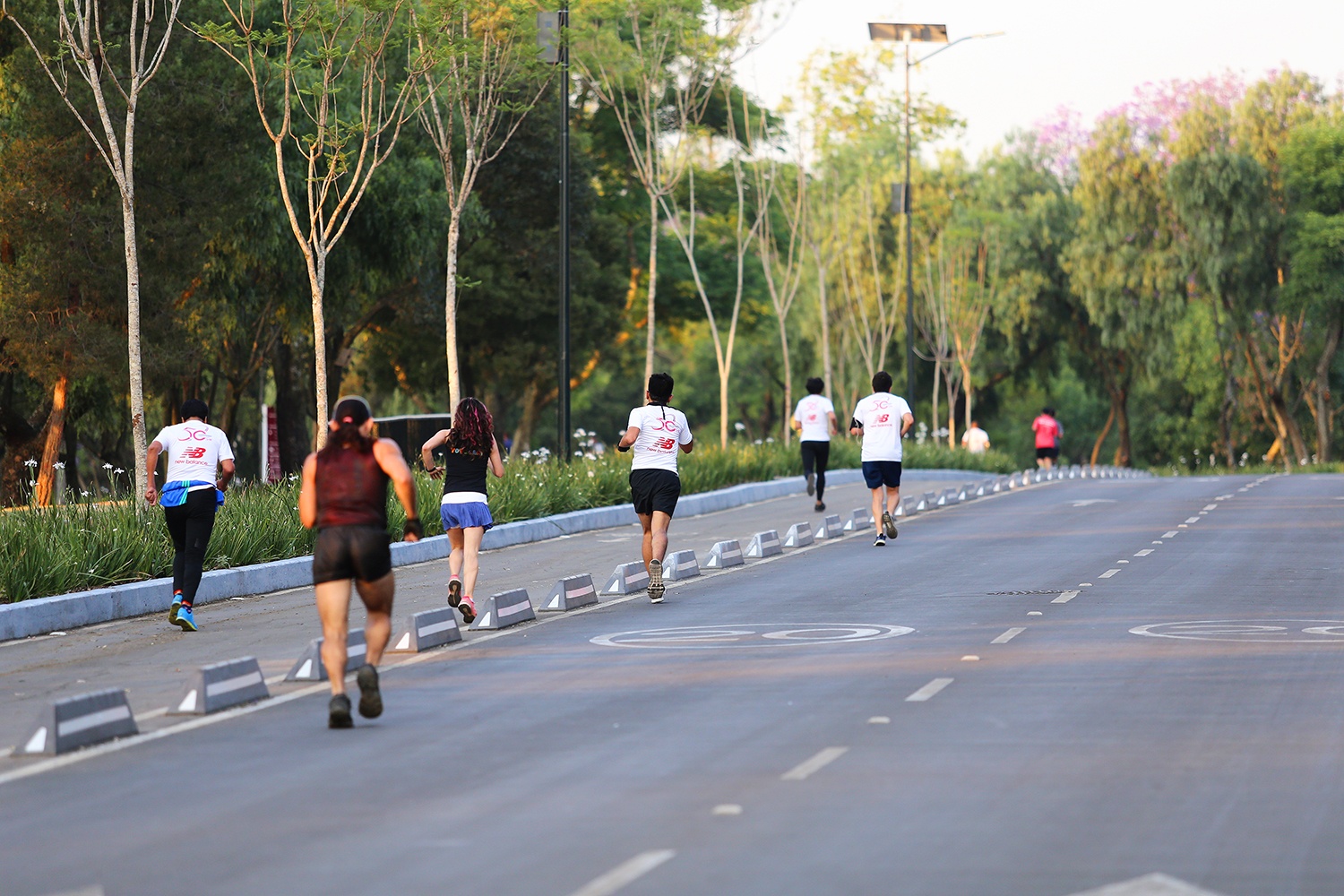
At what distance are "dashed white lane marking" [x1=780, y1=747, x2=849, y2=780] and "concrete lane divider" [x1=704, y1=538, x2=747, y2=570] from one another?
1156 cm

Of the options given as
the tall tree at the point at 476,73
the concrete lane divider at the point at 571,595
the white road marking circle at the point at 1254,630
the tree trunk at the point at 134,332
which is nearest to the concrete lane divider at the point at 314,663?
the concrete lane divider at the point at 571,595

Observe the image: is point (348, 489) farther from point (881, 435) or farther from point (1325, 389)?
point (1325, 389)

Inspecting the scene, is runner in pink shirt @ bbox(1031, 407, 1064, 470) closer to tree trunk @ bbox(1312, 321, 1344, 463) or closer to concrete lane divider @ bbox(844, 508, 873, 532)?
concrete lane divider @ bbox(844, 508, 873, 532)

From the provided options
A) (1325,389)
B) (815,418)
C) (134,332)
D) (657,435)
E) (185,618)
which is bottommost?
(185,618)

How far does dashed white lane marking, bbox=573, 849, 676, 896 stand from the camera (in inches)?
249

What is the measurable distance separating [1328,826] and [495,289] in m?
43.7

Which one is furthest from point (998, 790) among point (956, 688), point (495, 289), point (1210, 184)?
point (1210, 184)

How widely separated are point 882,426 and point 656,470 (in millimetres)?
6785

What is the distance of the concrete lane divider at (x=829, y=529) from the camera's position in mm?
24250

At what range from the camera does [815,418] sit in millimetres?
28984

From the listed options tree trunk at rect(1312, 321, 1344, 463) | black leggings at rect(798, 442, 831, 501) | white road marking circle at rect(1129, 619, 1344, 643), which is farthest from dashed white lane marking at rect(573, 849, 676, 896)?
tree trunk at rect(1312, 321, 1344, 463)

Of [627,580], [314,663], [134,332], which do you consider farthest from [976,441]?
[314,663]

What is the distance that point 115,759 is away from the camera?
916cm

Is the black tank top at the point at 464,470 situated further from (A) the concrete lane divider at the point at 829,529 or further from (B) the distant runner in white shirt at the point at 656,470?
(A) the concrete lane divider at the point at 829,529
